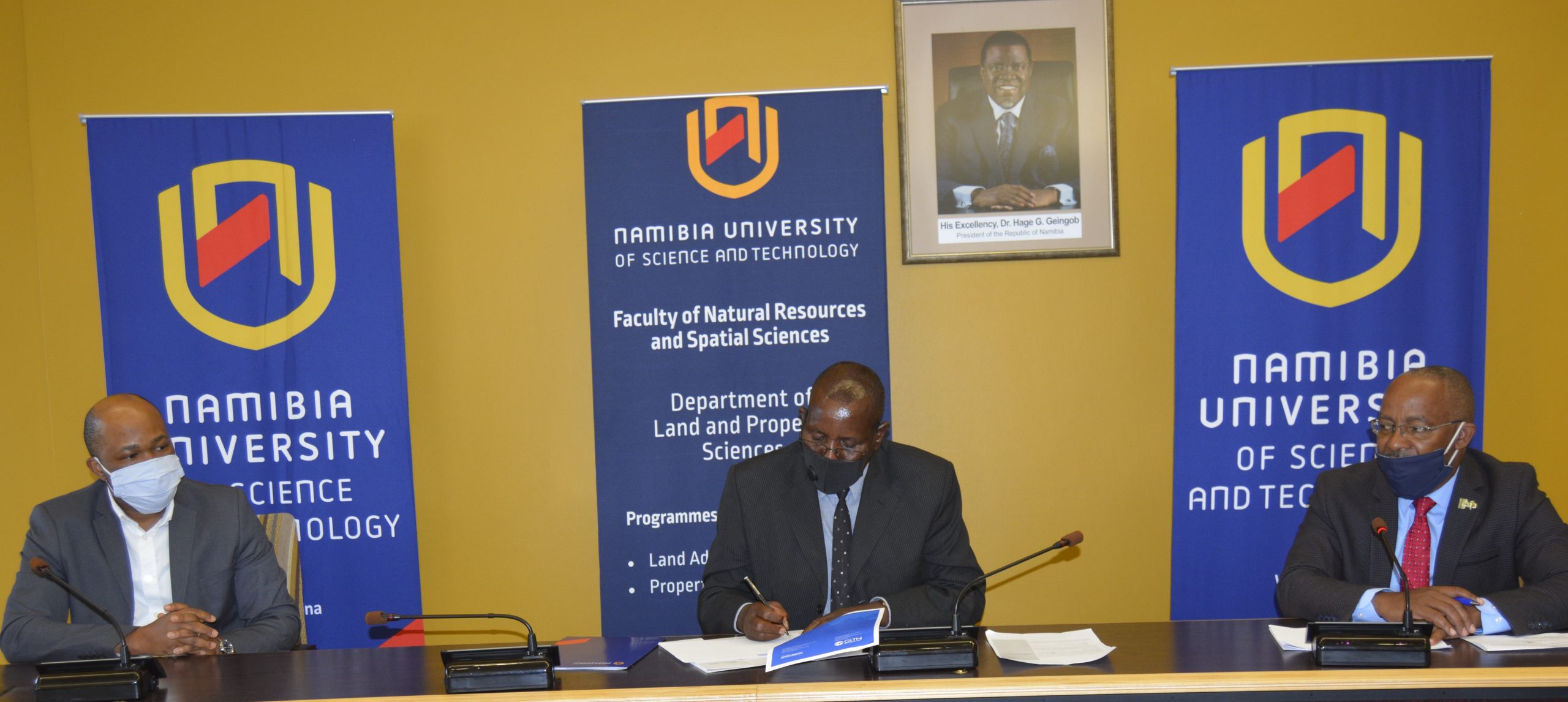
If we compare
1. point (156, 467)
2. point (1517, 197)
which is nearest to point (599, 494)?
point (156, 467)

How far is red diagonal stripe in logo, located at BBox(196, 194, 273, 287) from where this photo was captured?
3.84m

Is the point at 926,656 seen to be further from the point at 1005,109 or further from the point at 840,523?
the point at 1005,109

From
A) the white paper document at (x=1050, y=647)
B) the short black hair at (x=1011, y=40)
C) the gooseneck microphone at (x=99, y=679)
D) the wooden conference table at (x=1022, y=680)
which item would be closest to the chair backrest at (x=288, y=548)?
the wooden conference table at (x=1022, y=680)

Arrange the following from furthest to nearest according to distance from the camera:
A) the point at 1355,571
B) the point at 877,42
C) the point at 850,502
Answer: the point at 877,42
the point at 850,502
the point at 1355,571

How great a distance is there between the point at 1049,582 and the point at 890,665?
7.26 ft

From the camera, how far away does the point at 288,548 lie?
123 inches

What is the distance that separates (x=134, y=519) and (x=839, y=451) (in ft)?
→ 6.54

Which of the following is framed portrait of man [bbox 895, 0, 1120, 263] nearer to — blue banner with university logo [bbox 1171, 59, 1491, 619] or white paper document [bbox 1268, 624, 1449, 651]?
blue banner with university logo [bbox 1171, 59, 1491, 619]

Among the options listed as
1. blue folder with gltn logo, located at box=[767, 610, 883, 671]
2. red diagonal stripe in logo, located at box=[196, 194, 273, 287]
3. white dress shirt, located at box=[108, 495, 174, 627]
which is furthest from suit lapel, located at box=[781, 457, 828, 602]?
red diagonal stripe in logo, located at box=[196, 194, 273, 287]

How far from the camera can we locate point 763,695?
2.09 meters

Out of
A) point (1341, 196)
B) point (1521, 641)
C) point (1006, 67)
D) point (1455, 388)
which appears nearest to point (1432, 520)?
point (1455, 388)

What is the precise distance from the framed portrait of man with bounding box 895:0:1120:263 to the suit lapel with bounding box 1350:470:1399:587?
4.89 ft

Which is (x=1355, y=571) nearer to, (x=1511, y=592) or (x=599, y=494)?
(x=1511, y=592)

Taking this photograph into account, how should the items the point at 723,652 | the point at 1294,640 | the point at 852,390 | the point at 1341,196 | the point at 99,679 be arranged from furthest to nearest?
the point at 1341,196 < the point at 852,390 < the point at 723,652 < the point at 1294,640 < the point at 99,679
